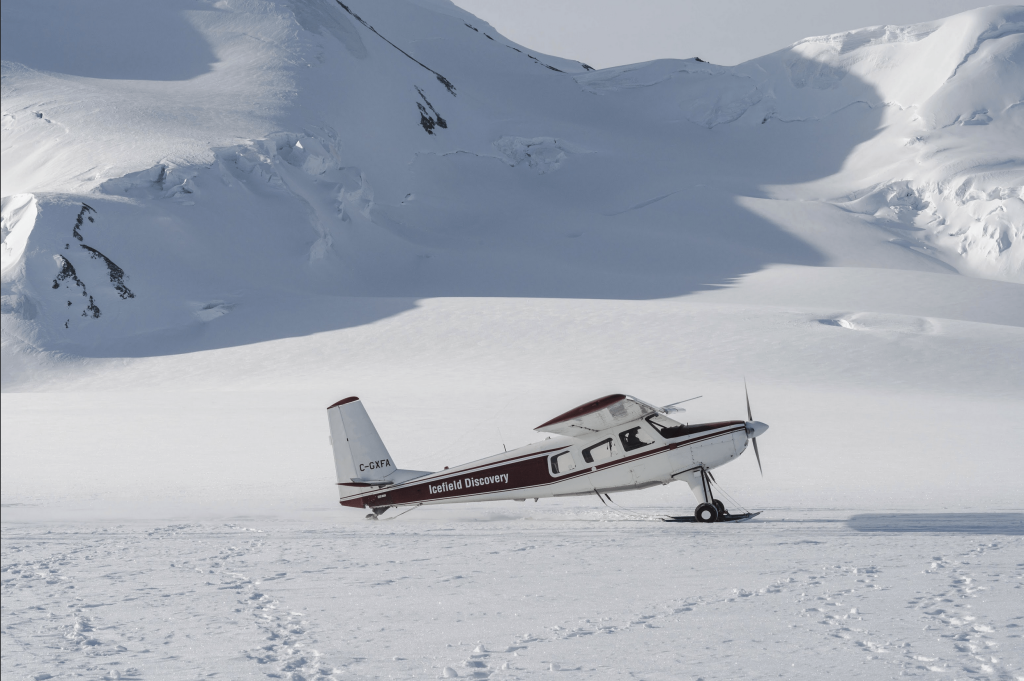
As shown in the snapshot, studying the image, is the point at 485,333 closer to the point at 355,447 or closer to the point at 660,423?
the point at 355,447

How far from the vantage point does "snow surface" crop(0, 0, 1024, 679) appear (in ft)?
21.6

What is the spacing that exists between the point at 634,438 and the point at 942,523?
366 cm

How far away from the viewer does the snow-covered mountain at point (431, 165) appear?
35.4 metres

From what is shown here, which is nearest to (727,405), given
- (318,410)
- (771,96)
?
(318,410)

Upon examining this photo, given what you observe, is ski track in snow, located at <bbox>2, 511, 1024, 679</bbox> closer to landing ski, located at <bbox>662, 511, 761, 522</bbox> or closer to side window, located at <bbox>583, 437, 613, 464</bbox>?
landing ski, located at <bbox>662, 511, 761, 522</bbox>

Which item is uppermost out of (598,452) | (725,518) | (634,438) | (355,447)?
(355,447)

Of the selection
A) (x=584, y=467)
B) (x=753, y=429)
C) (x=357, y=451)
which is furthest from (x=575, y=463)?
(x=357, y=451)

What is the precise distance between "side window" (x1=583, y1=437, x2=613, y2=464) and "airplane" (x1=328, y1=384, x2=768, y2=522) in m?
0.01

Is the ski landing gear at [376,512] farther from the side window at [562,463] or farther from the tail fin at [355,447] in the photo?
the side window at [562,463]

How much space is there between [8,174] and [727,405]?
40.6 m

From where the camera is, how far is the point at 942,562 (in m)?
7.84

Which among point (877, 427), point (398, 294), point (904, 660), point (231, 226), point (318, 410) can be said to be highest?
point (231, 226)

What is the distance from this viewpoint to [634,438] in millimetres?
9945

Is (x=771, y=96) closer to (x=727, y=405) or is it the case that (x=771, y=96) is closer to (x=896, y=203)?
(x=896, y=203)
